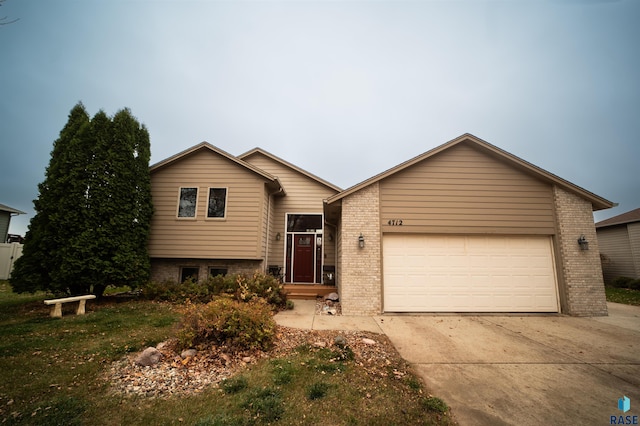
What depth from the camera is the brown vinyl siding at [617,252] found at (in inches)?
619

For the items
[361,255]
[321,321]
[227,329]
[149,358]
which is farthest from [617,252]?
[149,358]

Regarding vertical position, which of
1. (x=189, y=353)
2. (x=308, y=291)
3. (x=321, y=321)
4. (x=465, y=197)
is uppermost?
(x=465, y=197)

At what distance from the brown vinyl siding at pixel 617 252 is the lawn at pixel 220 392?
21.2m

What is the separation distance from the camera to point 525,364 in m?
4.20

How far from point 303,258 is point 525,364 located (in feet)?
29.0

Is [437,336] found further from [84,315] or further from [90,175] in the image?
[90,175]

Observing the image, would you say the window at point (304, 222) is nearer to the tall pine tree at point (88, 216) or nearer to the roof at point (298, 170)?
the roof at point (298, 170)

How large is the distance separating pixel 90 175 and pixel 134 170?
120 cm

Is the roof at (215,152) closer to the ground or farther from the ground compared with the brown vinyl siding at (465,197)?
farther from the ground

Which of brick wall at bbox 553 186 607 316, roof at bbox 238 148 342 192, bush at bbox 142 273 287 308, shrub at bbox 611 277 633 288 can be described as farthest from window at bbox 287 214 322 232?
shrub at bbox 611 277 633 288

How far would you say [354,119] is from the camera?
→ 46.7 m

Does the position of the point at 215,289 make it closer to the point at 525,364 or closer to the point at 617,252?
the point at 525,364

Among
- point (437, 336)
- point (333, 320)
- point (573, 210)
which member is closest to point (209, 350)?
point (333, 320)

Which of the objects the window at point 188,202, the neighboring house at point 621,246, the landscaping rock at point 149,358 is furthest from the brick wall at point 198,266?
the neighboring house at point 621,246
